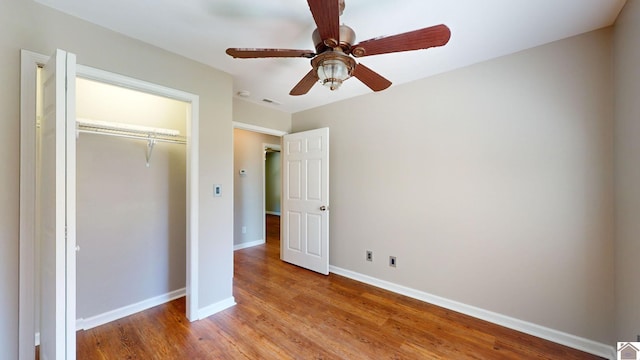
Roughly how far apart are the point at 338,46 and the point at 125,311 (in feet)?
9.58

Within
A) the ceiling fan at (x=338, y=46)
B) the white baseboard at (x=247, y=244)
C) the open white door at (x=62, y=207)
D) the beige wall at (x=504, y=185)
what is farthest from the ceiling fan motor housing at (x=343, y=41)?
the white baseboard at (x=247, y=244)

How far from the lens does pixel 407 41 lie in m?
1.29

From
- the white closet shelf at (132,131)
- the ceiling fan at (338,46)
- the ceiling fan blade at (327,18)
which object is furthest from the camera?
the white closet shelf at (132,131)

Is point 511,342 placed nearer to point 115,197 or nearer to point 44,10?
point 115,197

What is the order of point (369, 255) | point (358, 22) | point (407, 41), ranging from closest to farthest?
1. point (407, 41)
2. point (358, 22)
3. point (369, 255)

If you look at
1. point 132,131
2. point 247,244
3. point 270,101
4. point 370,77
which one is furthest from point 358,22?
point 247,244

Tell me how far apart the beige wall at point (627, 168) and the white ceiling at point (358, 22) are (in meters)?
0.23

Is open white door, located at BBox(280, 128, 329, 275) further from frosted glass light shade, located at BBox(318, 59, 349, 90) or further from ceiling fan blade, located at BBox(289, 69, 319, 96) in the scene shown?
frosted glass light shade, located at BBox(318, 59, 349, 90)

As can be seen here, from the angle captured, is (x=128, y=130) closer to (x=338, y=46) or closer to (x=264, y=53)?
(x=264, y=53)

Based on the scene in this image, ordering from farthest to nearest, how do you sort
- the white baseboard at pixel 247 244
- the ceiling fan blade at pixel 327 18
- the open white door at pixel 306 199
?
the white baseboard at pixel 247 244 < the open white door at pixel 306 199 < the ceiling fan blade at pixel 327 18

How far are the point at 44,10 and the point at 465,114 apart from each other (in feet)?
10.7

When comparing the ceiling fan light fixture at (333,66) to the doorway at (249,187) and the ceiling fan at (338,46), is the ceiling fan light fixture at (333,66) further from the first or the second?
the doorway at (249,187)

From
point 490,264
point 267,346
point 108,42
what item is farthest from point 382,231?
point 108,42

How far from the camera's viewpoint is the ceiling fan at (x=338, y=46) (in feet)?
3.87
